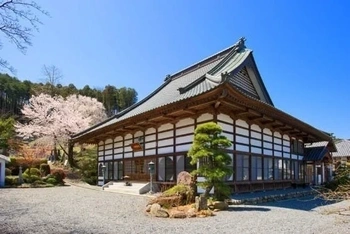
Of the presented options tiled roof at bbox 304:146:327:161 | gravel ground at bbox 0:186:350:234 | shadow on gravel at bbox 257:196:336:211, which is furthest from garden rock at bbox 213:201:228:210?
tiled roof at bbox 304:146:327:161

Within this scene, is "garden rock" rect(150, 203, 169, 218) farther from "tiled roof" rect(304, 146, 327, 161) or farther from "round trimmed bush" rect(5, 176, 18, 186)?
"tiled roof" rect(304, 146, 327, 161)

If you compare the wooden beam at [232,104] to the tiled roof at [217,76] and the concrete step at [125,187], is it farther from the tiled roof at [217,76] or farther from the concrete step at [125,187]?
the concrete step at [125,187]

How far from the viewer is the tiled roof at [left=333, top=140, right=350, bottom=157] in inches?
1591

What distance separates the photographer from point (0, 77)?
47.9 metres

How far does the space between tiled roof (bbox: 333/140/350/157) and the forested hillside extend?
3565 centimetres

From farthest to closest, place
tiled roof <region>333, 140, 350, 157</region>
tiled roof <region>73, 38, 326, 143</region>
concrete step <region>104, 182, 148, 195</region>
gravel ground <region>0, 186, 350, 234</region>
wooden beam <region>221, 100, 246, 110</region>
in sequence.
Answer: tiled roof <region>333, 140, 350, 157</region> < concrete step <region>104, 182, 148, 195</region> < tiled roof <region>73, 38, 326, 143</region> < wooden beam <region>221, 100, 246, 110</region> < gravel ground <region>0, 186, 350, 234</region>

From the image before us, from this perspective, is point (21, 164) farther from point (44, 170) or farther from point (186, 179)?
point (186, 179)

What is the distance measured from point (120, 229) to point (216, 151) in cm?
428

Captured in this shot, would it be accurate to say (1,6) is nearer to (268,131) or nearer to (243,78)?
(243,78)

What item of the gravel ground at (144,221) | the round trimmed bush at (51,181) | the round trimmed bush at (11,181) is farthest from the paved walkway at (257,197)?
the round trimmed bush at (11,181)

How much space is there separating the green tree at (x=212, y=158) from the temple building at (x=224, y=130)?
1.38 metres

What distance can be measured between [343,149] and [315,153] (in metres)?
24.5

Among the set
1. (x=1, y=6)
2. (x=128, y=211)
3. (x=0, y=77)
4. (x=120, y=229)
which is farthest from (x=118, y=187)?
(x=0, y=77)

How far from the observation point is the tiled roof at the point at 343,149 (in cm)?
4041
